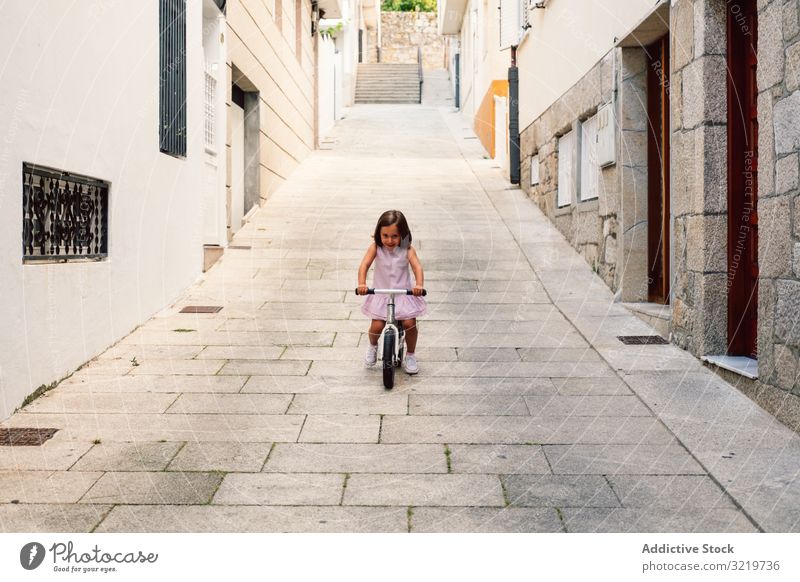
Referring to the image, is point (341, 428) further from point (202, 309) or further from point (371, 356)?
point (202, 309)

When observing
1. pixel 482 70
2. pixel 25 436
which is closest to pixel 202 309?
pixel 25 436

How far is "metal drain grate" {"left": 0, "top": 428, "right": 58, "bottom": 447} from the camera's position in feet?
13.6

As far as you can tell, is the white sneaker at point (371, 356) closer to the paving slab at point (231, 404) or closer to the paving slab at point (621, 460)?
the paving slab at point (231, 404)

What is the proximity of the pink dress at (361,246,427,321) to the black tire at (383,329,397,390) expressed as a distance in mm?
267

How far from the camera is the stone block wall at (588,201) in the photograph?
802 cm

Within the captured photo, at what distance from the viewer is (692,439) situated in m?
4.18

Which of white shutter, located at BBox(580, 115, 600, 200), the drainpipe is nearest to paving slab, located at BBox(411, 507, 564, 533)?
white shutter, located at BBox(580, 115, 600, 200)

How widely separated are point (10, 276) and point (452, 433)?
2706 millimetres

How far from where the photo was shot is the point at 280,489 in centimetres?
353

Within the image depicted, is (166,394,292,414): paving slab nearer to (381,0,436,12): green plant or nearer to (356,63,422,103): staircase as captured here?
(356,63,422,103): staircase

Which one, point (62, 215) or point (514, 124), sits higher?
point (514, 124)

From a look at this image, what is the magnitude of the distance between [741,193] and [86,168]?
4612mm

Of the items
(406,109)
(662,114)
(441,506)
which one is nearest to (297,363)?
(441,506)

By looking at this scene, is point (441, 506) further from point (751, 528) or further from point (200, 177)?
point (200, 177)
